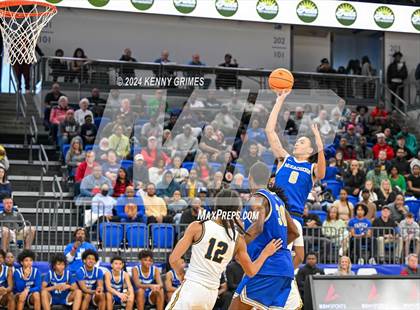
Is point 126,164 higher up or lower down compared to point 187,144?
lower down

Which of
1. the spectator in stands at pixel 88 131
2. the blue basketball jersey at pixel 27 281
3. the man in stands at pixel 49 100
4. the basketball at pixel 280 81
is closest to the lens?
the basketball at pixel 280 81

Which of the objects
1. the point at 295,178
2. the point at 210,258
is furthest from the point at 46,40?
the point at 210,258

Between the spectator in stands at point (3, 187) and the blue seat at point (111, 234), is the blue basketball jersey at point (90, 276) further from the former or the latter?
the spectator in stands at point (3, 187)

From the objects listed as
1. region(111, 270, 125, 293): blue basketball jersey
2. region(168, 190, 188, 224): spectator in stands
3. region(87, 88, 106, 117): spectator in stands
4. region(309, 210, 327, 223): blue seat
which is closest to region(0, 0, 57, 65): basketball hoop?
region(111, 270, 125, 293): blue basketball jersey

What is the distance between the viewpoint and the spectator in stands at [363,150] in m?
18.7

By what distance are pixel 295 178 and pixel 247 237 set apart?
1.28 meters

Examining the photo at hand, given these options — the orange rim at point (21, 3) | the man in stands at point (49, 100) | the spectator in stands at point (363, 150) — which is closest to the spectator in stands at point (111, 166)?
the man in stands at point (49, 100)

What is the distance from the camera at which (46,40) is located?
795 inches

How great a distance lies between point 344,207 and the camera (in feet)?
51.0

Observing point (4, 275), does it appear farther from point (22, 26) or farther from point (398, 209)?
point (398, 209)

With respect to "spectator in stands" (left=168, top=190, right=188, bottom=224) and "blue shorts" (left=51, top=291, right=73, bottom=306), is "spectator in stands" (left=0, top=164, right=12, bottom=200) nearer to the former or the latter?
"blue shorts" (left=51, top=291, right=73, bottom=306)

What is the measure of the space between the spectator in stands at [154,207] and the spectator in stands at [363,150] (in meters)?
5.66

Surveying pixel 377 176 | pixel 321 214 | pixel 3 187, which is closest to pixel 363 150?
pixel 377 176

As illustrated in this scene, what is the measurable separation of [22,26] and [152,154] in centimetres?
434
